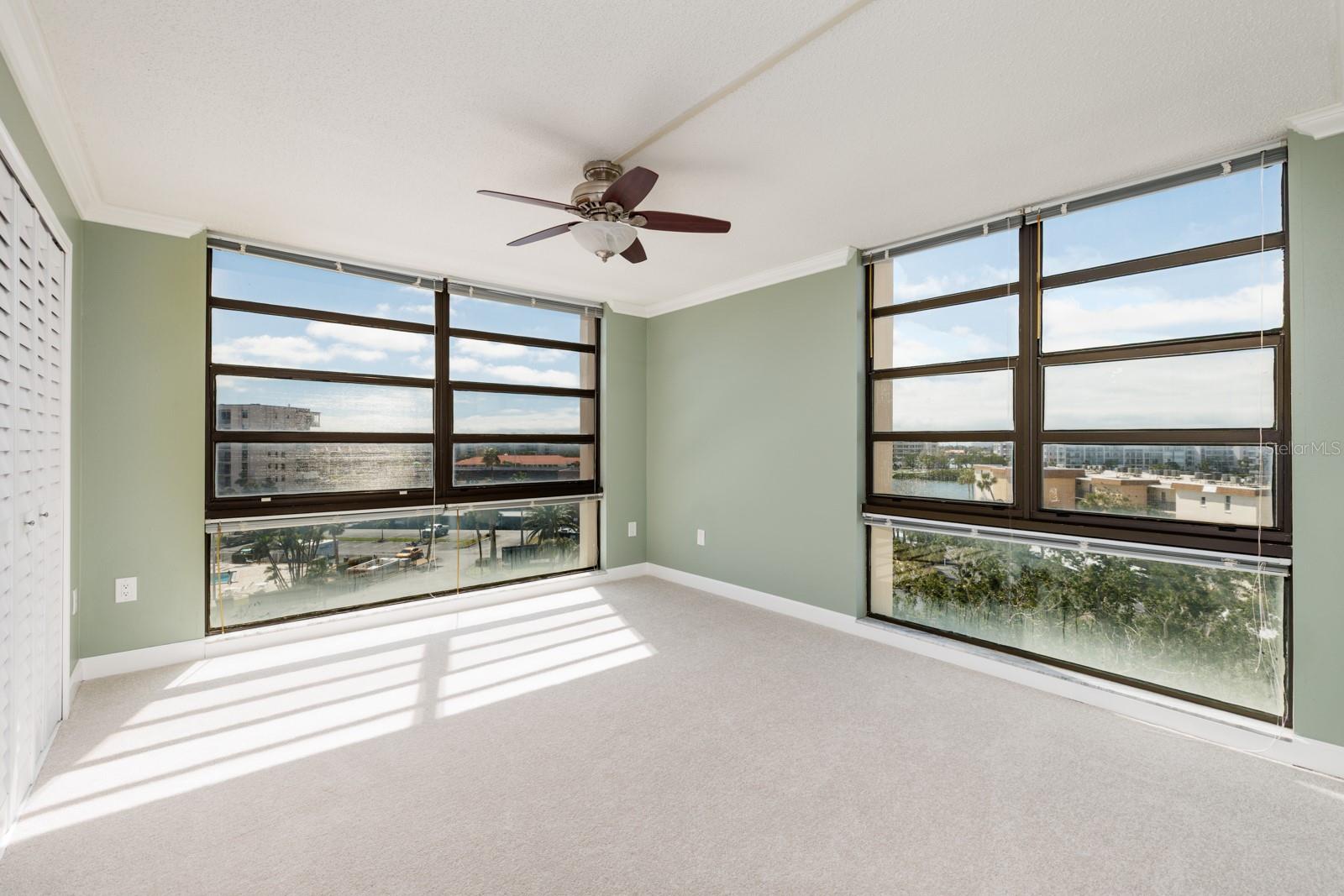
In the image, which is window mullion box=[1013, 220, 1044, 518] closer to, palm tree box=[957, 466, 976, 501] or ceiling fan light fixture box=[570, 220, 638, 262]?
palm tree box=[957, 466, 976, 501]

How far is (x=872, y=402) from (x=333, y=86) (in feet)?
10.7

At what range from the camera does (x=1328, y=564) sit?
85.4 inches

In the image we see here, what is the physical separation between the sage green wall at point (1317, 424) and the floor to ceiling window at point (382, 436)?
4.19m

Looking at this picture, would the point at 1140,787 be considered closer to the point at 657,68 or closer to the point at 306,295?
the point at 657,68

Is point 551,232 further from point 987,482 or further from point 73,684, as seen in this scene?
point 73,684

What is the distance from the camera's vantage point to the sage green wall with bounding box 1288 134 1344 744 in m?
2.15

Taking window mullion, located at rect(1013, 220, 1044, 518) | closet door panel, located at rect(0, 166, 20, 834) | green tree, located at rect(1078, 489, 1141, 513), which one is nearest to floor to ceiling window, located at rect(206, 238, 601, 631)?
closet door panel, located at rect(0, 166, 20, 834)

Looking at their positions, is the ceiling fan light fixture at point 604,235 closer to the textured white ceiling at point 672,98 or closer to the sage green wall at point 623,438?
the textured white ceiling at point 672,98

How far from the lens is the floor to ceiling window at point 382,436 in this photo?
348cm

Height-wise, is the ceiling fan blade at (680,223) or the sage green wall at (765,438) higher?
the ceiling fan blade at (680,223)

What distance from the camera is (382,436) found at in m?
3.96

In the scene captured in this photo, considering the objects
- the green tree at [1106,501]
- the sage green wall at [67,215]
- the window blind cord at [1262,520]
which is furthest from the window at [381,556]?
the window blind cord at [1262,520]

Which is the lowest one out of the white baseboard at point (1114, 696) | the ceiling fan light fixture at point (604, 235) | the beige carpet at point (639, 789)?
the beige carpet at point (639, 789)

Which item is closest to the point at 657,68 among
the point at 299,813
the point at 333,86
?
the point at 333,86
